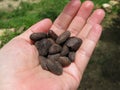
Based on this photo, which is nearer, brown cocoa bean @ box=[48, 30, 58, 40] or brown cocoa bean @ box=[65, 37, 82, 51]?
brown cocoa bean @ box=[65, 37, 82, 51]

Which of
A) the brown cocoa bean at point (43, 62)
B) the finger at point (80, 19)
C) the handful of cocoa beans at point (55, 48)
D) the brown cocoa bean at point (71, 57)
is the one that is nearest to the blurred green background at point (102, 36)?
the finger at point (80, 19)

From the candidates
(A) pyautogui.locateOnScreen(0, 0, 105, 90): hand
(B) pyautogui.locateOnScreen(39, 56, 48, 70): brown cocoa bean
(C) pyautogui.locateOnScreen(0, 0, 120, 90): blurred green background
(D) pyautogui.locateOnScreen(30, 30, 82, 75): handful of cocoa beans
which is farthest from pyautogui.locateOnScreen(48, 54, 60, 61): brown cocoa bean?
(C) pyautogui.locateOnScreen(0, 0, 120, 90): blurred green background

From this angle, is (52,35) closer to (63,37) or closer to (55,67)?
(63,37)

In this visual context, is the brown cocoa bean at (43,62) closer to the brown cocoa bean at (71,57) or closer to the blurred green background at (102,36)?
the brown cocoa bean at (71,57)

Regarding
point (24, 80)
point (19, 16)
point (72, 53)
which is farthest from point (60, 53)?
point (19, 16)

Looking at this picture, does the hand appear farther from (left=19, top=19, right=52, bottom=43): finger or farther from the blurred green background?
the blurred green background

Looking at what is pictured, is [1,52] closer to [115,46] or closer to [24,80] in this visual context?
[24,80]
